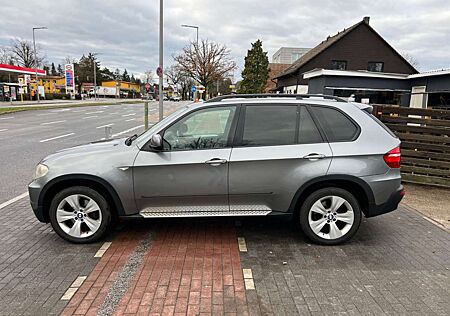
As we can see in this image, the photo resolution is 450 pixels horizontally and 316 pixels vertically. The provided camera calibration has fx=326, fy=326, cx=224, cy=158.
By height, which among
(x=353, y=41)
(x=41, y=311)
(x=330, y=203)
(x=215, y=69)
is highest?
(x=353, y=41)

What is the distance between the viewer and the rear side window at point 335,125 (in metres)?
3.96

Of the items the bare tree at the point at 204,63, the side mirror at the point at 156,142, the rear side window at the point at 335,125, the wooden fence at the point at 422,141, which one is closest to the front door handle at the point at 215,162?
the side mirror at the point at 156,142

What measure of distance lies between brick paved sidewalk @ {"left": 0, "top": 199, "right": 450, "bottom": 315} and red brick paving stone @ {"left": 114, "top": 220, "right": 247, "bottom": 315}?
0.01 m

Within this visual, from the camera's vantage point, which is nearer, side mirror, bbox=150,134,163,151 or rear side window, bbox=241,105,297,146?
side mirror, bbox=150,134,163,151

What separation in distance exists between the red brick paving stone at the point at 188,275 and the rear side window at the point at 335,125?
1.79 meters

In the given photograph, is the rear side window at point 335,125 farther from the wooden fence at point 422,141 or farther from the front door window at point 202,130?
the wooden fence at point 422,141

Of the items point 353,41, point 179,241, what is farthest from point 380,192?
point 353,41

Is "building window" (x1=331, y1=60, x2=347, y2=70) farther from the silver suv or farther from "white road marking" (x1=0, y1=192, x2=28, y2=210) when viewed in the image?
"white road marking" (x1=0, y1=192, x2=28, y2=210)

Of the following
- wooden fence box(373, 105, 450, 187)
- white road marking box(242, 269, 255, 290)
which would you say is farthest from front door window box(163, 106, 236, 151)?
wooden fence box(373, 105, 450, 187)

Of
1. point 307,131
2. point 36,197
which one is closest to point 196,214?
point 307,131

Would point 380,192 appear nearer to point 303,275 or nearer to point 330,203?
point 330,203

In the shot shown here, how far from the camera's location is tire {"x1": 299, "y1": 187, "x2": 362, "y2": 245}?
Result: 3932 mm

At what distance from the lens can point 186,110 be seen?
406cm

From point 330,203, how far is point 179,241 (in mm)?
1922
